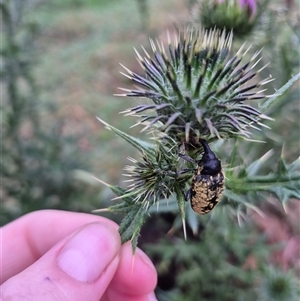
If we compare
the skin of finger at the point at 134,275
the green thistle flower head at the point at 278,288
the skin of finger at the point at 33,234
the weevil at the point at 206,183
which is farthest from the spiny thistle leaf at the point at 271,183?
the green thistle flower head at the point at 278,288

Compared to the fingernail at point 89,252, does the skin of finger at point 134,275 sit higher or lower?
lower

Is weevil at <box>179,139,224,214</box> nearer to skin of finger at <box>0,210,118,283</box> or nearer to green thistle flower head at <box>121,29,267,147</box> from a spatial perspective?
green thistle flower head at <box>121,29,267,147</box>

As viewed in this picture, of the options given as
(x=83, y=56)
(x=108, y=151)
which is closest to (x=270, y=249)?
(x=108, y=151)

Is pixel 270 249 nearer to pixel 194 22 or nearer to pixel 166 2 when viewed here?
pixel 194 22

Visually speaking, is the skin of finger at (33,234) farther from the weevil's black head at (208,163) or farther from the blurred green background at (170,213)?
the weevil's black head at (208,163)

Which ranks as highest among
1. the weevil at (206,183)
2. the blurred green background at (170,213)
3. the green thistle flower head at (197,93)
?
the green thistle flower head at (197,93)

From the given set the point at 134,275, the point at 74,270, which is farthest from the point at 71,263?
the point at 134,275

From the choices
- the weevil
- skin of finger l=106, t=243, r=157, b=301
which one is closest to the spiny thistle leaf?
the weevil
